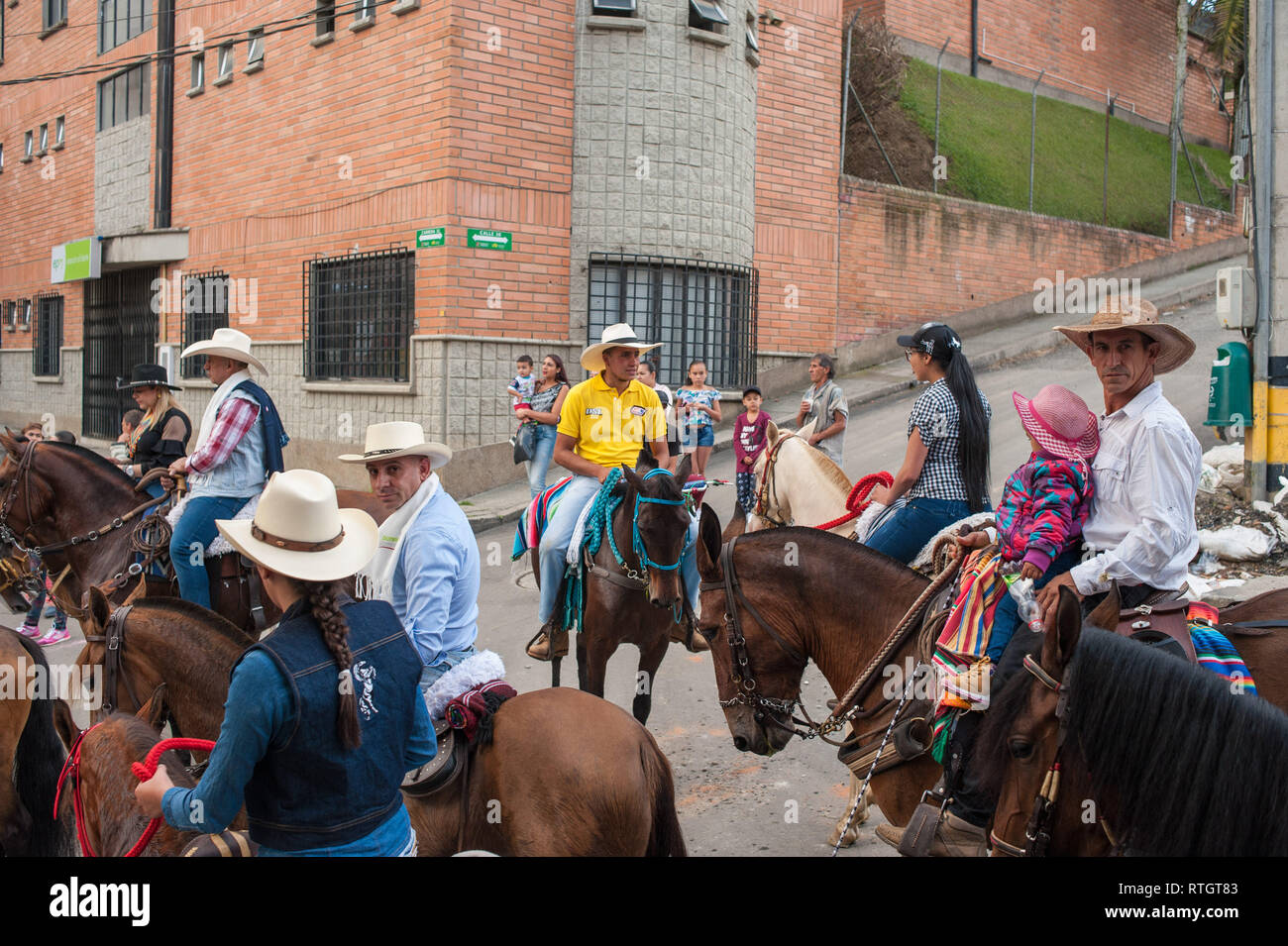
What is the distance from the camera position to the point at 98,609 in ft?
14.2

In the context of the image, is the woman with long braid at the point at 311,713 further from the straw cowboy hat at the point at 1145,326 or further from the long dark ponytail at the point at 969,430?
the long dark ponytail at the point at 969,430

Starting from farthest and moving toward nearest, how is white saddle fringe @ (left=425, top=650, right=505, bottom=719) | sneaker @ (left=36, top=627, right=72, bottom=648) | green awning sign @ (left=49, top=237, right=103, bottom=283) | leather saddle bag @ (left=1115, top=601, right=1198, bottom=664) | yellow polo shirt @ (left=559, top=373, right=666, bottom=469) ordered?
green awning sign @ (left=49, top=237, right=103, bottom=283) → sneaker @ (left=36, top=627, right=72, bottom=648) → yellow polo shirt @ (left=559, top=373, right=666, bottom=469) → white saddle fringe @ (left=425, top=650, right=505, bottom=719) → leather saddle bag @ (left=1115, top=601, right=1198, bottom=664)

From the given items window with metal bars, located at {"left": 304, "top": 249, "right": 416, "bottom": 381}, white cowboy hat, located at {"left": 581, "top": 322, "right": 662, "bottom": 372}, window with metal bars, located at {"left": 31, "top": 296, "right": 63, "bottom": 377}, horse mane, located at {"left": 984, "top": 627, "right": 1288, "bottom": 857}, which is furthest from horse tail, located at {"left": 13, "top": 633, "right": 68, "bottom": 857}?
window with metal bars, located at {"left": 31, "top": 296, "right": 63, "bottom": 377}

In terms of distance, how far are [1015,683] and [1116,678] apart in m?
0.39

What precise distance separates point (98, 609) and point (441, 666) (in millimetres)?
1500

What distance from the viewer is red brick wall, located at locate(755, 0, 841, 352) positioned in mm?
16906

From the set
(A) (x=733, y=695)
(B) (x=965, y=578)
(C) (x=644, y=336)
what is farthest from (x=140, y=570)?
(C) (x=644, y=336)

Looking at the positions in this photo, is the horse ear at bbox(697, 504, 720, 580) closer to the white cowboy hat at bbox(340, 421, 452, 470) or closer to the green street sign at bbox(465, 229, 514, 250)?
the white cowboy hat at bbox(340, 421, 452, 470)

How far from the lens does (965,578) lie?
407cm

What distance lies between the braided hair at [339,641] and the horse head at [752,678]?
2.18m

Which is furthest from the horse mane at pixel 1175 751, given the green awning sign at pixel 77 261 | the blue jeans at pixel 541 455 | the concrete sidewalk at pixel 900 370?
the green awning sign at pixel 77 261

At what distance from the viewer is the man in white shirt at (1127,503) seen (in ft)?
11.6

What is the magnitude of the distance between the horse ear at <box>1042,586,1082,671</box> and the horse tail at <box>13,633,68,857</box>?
13.1 ft
